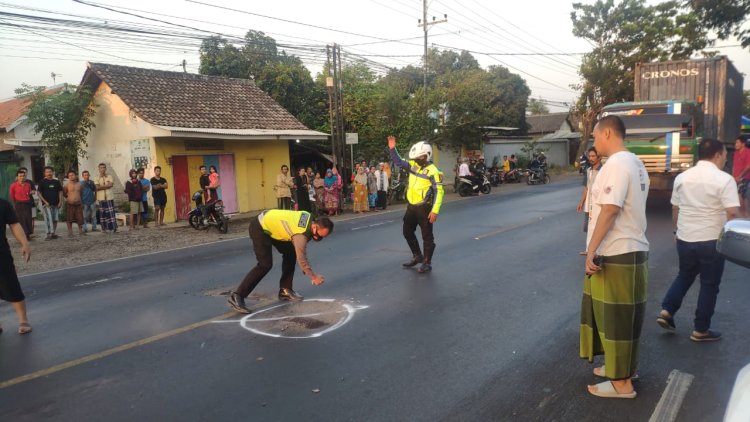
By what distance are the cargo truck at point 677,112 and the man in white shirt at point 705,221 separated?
910 centimetres

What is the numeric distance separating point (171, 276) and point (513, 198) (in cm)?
1473

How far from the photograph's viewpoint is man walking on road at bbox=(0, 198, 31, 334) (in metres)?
5.76

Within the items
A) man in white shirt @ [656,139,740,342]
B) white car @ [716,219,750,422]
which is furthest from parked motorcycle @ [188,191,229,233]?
white car @ [716,219,750,422]

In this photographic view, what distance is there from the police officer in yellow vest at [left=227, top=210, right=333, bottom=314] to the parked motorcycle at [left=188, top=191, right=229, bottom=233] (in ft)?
27.8

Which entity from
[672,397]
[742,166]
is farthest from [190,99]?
[672,397]

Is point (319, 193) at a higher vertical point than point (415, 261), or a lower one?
higher

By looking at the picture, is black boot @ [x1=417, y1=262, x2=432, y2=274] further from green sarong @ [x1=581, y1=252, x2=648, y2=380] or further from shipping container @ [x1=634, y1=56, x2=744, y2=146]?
shipping container @ [x1=634, y1=56, x2=744, y2=146]

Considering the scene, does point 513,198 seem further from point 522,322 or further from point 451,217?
point 522,322

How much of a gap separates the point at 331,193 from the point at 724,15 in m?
13.0

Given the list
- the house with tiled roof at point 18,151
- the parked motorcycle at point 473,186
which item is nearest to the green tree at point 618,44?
the parked motorcycle at point 473,186

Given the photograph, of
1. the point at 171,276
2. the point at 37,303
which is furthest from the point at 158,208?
the point at 37,303

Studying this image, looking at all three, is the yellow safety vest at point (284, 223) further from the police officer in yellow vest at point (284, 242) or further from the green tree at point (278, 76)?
the green tree at point (278, 76)

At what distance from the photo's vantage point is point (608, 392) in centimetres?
392

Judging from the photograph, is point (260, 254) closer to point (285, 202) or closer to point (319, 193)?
point (285, 202)
